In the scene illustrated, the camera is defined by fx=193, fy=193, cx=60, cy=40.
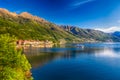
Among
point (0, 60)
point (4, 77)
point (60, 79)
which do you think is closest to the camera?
point (4, 77)

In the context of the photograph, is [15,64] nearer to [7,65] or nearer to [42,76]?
[7,65]

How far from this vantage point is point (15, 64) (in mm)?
49812

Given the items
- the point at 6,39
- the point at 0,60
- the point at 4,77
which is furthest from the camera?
the point at 6,39

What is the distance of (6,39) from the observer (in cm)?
5053

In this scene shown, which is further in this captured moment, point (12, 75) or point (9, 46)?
point (9, 46)

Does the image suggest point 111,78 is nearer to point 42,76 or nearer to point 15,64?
point 42,76

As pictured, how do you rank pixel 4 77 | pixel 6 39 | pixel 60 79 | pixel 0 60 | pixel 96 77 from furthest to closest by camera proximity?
pixel 96 77
pixel 60 79
pixel 6 39
pixel 0 60
pixel 4 77

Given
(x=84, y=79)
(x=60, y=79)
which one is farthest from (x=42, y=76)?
(x=84, y=79)

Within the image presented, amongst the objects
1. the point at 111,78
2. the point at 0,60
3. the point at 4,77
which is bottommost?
the point at 111,78

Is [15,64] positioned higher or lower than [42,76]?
higher

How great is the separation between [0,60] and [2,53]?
93.7 inches

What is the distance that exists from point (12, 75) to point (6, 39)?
471 inches

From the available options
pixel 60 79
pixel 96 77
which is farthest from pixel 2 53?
pixel 96 77

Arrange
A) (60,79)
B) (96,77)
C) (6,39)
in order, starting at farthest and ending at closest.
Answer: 1. (96,77)
2. (60,79)
3. (6,39)
